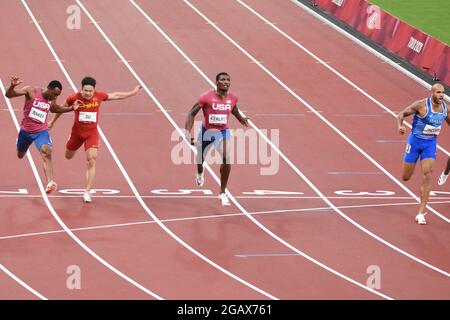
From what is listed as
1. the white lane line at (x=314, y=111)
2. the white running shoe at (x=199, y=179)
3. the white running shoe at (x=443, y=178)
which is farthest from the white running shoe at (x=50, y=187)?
the white running shoe at (x=443, y=178)

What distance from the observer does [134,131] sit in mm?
20578

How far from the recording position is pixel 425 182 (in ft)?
53.5

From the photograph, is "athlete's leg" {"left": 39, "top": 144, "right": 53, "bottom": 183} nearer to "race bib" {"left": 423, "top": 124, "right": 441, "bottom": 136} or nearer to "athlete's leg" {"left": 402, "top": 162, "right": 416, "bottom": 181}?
"athlete's leg" {"left": 402, "top": 162, "right": 416, "bottom": 181}

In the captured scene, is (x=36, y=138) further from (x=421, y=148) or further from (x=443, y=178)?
(x=443, y=178)

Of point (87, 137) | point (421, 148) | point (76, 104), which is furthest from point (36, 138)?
point (421, 148)

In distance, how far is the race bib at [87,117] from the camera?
16.7m

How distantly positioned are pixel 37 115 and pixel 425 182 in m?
5.57

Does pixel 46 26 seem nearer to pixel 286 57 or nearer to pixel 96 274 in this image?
pixel 286 57

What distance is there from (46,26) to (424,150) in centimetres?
1310

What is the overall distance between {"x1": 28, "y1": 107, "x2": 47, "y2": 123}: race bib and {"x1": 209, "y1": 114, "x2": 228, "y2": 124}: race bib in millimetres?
2379

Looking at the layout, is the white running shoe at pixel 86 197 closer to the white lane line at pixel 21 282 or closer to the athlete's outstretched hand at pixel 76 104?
the athlete's outstretched hand at pixel 76 104

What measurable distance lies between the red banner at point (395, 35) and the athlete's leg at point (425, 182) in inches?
298
